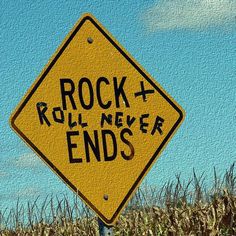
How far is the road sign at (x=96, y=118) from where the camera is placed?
5.91 meters

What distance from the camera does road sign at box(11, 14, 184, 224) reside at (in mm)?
5914

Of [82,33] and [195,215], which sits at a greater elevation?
[82,33]

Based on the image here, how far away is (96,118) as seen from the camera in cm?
600

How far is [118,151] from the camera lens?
19.8ft

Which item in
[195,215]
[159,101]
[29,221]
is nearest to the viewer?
[159,101]

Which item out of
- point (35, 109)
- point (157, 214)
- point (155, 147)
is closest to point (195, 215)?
point (157, 214)

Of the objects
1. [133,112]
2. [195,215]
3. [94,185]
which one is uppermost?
[133,112]

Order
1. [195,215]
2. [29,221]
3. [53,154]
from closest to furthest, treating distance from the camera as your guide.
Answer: [53,154] → [195,215] → [29,221]

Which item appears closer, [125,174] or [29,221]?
[125,174]

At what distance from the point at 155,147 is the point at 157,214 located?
3.82 m

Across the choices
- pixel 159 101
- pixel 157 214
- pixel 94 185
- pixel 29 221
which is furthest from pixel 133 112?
pixel 29 221

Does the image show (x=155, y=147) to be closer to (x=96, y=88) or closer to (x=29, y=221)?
(x=96, y=88)

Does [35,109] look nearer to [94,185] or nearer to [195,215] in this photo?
[94,185]

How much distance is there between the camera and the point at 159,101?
6277 millimetres
